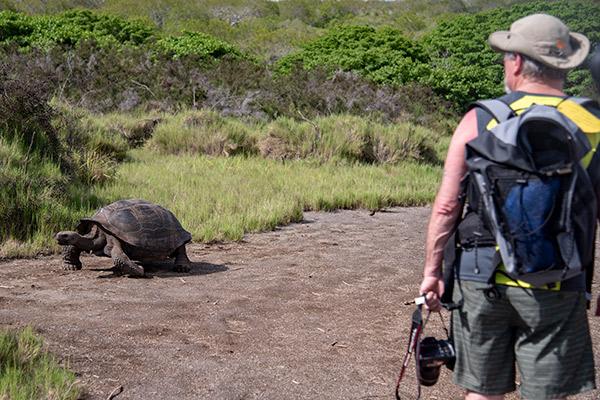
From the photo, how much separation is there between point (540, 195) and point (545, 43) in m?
0.61

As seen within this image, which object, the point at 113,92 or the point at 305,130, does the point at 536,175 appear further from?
the point at 113,92

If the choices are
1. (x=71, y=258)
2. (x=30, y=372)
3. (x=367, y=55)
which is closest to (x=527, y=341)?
(x=30, y=372)

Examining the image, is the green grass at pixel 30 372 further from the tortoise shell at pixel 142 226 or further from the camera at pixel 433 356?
the tortoise shell at pixel 142 226

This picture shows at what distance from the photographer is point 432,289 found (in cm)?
315

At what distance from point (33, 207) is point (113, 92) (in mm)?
11483

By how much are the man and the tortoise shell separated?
14.6ft

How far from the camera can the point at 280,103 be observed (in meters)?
19.9

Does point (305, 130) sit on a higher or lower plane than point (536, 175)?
lower

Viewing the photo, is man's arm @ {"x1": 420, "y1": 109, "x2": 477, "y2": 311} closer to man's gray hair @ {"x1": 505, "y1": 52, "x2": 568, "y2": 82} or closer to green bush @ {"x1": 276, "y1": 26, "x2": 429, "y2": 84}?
man's gray hair @ {"x1": 505, "y1": 52, "x2": 568, "y2": 82}

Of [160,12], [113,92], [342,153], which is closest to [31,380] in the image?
[342,153]

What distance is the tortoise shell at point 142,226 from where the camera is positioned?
7.10m

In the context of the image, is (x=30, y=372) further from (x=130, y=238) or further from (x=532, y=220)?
(x=130, y=238)

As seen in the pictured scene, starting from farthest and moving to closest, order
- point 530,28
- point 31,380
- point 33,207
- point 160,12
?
point 160,12 < point 33,207 < point 31,380 < point 530,28

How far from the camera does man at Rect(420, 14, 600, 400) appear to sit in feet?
9.48
